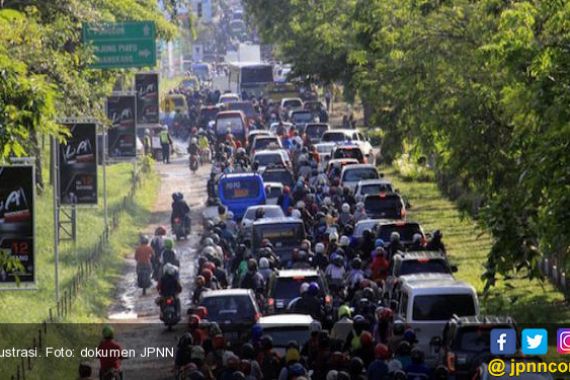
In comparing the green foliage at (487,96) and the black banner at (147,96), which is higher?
the green foliage at (487,96)

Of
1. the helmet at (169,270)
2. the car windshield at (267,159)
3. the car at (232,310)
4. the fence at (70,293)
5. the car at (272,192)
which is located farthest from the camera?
the car windshield at (267,159)

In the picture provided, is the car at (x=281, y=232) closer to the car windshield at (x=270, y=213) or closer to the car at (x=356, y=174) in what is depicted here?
the car windshield at (x=270, y=213)

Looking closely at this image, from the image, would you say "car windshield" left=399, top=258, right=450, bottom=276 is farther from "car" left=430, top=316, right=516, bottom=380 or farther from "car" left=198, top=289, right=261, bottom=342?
"car" left=430, top=316, right=516, bottom=380

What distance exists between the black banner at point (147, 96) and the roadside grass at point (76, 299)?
262 cm

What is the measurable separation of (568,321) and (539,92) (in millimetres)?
9999

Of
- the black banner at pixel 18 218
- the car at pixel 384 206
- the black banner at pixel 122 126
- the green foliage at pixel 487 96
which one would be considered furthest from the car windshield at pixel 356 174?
the black banner at pixel 18 218

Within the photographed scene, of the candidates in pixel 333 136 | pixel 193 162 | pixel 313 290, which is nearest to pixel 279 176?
pixel 333 136

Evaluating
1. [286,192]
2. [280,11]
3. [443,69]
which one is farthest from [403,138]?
[280,11]

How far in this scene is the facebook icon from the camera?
20.8m

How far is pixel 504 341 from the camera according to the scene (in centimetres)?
2086

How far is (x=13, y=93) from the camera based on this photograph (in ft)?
57.4

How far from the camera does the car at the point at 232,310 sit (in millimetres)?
26219

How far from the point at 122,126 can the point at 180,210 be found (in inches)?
110

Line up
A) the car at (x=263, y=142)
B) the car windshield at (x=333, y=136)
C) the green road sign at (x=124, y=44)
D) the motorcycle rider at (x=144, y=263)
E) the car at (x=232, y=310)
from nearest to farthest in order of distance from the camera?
the car at (x=232, y=310), the motorcycle rider at (x=144, y=263), the green road sign at (x=124, y=44), the car at (x=263, y=142), the car windshield at (x=333, y=136)
